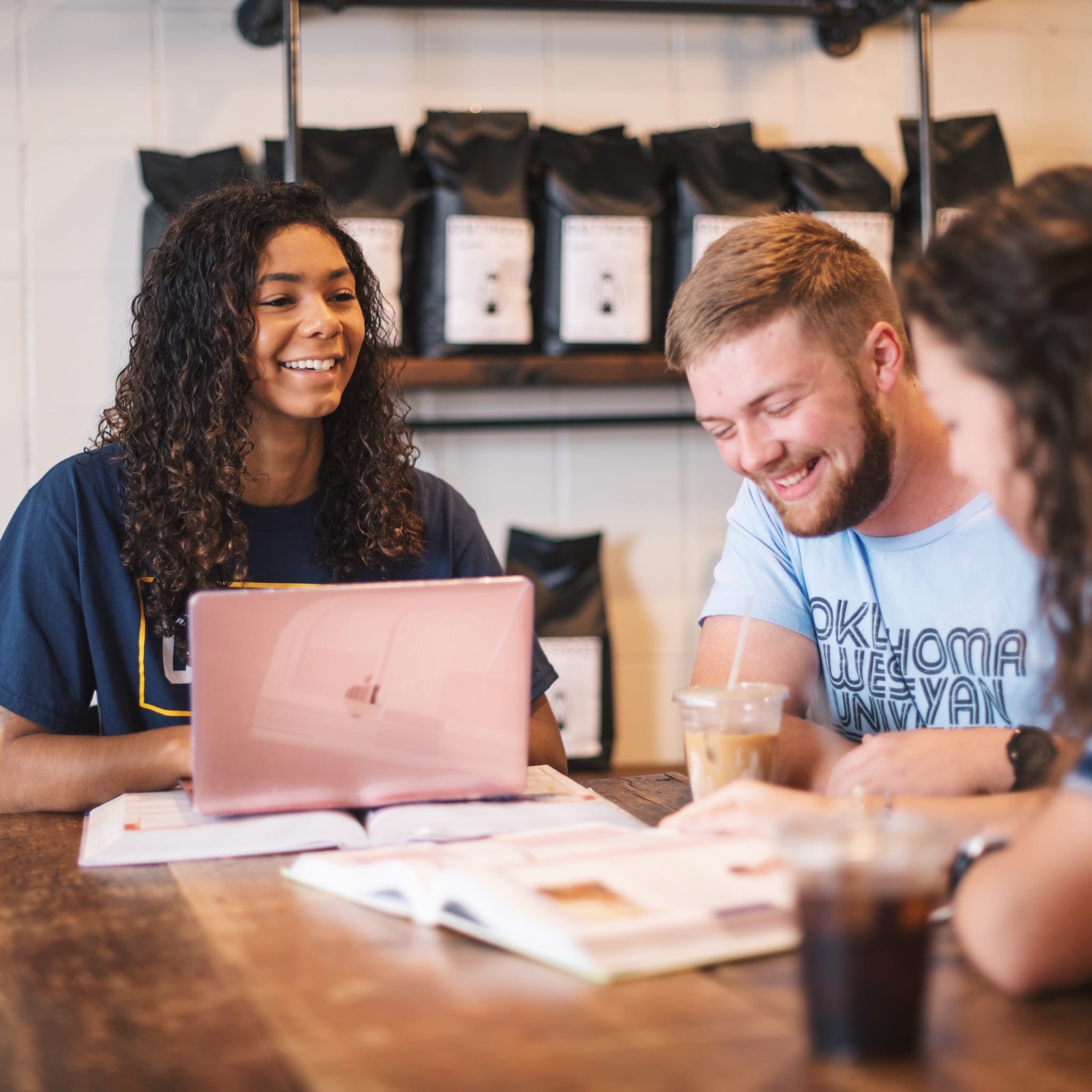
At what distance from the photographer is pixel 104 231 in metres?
2.41

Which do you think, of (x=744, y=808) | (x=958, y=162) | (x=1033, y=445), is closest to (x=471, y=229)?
(x=958, y=162)

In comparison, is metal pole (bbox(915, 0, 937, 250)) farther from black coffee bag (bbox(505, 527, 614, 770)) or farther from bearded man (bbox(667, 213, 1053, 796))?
bearded man (bbox(667, 213, 1053, 796))

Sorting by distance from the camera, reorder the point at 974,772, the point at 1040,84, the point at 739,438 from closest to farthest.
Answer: the point at 974,772 < the point at 739,438 < the point at 1040,84

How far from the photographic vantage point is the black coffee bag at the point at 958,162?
2.57m

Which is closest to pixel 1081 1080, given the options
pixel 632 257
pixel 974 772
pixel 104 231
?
pixel 974 772

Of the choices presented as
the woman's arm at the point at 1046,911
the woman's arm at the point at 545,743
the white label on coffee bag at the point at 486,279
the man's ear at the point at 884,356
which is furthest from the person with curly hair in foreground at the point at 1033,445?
the white label on coffee bag at the point at 486,279

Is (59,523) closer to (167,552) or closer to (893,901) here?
(167,552)

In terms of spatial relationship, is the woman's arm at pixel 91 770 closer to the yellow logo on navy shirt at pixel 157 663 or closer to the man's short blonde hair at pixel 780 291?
the yellow logo on navy shirt at pixel 157 663

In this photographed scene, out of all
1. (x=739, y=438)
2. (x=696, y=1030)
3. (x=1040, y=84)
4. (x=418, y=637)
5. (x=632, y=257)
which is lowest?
(x=696, y=1030)

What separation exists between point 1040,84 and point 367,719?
235 cm

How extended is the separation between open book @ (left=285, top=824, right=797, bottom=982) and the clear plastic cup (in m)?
0.16

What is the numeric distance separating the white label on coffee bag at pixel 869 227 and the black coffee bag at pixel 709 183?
12 cm

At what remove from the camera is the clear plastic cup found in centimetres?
113

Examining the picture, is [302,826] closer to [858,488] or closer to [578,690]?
[858,488]
